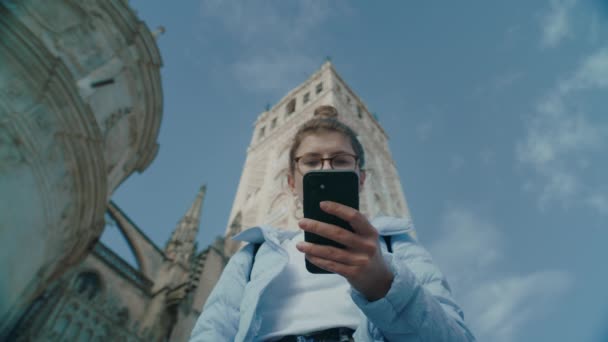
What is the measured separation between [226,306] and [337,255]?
44.2 inches

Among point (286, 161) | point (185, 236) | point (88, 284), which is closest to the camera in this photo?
point (88, 284)

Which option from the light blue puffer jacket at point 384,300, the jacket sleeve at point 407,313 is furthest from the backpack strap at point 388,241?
the jacket sleeve at point 407,313

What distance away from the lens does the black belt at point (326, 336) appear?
165cm

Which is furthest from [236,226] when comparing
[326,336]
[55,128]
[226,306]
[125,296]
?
[326,336]

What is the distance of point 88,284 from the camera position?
1338cm

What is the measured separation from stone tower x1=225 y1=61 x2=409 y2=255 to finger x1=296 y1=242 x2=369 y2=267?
1163 cm

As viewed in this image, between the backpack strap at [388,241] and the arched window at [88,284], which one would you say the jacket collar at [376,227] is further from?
the arched window at [88,284]

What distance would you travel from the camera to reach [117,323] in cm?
1241

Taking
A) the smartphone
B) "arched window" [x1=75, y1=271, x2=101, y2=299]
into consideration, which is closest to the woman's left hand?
the smartphone

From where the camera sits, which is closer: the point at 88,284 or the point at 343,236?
the point at 343,236

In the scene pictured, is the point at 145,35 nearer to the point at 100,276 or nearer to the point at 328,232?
the point at 100,276

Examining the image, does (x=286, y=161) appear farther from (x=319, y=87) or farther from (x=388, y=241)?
(x=388, y=241)

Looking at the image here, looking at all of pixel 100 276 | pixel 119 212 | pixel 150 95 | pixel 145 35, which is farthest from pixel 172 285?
pixel 145 35

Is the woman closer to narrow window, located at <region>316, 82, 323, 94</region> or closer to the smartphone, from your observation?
the smartphone
